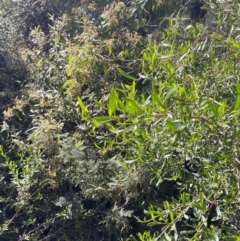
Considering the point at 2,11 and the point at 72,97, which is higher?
the point at 2,11

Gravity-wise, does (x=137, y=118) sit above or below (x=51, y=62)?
above

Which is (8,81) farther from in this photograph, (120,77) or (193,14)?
(193,14)

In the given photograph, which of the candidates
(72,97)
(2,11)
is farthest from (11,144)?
(2,11)

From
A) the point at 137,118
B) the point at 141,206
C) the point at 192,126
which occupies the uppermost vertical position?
the point at 137,118

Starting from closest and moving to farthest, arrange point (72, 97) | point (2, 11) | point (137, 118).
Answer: point (137, 118), point (72, 97), point (2, 11)

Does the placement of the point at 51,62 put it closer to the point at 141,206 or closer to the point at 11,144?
the point at 11,144

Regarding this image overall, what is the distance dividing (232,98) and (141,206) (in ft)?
3.02

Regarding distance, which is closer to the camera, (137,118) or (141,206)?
(137,118)

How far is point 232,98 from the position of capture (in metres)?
2.26

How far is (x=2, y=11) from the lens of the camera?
412 cm

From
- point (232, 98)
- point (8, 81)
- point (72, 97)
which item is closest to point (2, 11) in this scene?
point (8, 81)

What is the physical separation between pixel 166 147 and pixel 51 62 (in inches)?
69.4

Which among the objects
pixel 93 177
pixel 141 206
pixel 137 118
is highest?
pixel 137 118

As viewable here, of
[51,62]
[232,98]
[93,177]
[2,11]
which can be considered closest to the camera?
[232,98]
